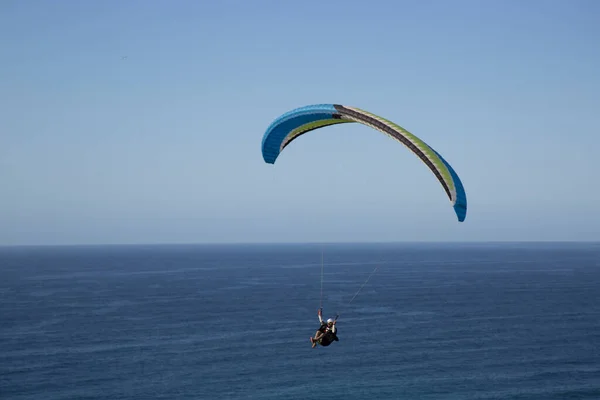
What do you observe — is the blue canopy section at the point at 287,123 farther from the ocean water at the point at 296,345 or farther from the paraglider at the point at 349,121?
the ocean water at the point at 296,345

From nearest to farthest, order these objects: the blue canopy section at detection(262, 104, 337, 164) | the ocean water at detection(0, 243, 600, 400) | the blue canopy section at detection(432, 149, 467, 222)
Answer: the blue canopy section at detection(432, 149, 467, 222) → the blue canopy section at detection(262, 104, 337, 164) → the ocean water at detection(0, 243, 600, 400)

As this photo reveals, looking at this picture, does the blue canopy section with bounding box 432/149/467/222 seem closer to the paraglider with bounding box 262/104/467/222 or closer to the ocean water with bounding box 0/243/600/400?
the paraglider with bounding box 262/104/467/222

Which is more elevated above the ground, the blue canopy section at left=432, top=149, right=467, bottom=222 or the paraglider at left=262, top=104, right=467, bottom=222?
the paraglider at left=262, top=104, right=467, bottom=222

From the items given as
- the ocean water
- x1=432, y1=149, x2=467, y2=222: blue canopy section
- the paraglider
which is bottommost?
the ocean water

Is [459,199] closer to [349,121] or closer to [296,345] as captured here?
[349,121]

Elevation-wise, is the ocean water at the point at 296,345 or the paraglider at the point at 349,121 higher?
the paraglider at the point at 349,121

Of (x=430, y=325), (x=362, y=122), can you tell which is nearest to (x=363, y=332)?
(x=430, y=325)

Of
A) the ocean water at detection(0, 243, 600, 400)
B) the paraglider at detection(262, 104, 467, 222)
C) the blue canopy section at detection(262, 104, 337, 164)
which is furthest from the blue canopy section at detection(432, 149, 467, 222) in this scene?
the ocean water at detection(0, 243, 600, 400)

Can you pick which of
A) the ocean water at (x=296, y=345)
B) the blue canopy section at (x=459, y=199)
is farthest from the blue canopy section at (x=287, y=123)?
the ocean water at (x=296, y=345)

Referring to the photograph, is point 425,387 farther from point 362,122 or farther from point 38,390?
point 362,122

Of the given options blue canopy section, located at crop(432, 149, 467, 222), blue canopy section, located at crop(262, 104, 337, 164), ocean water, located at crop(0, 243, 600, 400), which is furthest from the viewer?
ocean water, located at crop(0, 243, 600, 400)
